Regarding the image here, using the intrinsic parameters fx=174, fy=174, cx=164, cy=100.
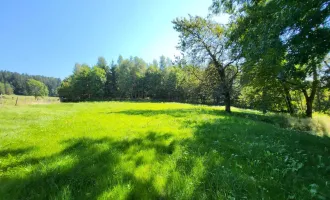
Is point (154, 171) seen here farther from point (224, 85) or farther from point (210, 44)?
point (210, 44)

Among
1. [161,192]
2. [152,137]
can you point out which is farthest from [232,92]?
[161,192]

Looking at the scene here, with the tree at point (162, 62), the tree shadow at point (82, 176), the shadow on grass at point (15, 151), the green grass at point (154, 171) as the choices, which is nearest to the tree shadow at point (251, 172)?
the green grass at point (154, 171)

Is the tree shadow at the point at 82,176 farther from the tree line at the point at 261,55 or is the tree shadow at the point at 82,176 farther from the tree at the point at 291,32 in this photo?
the tree line at the point at 261,55

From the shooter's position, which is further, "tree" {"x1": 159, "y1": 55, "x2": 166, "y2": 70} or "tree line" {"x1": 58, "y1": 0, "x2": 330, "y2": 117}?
"tree" {"x1": 159, "y1": 55, "x2": 166, "y2": 70}

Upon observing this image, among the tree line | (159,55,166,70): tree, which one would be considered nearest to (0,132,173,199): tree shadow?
the tree line

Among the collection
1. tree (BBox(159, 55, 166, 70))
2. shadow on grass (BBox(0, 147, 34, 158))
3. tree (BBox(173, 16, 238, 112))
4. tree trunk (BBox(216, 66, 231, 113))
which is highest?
tree (BBox(159, 55, 166, 70))

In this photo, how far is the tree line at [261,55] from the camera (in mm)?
6578

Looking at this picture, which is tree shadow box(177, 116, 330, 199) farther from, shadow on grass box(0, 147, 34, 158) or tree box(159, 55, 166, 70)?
tree box(159, 55, 166, 70)

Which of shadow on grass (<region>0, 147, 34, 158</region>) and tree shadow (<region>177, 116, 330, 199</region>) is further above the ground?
tree shadow (<region>177, 116, 330, 199</region>)

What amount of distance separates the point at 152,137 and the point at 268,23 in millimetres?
6044

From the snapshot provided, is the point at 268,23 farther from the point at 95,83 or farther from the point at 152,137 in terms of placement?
the point at 95,83

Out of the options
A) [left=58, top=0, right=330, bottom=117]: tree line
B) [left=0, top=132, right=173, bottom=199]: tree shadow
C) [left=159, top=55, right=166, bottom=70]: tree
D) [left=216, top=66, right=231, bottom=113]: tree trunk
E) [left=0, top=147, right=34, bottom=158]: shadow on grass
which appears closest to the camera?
[left=0, top=132, right=173, bottom=199]: tree shadow

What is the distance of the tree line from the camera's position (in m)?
6.58

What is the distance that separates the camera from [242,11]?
9477 mm
